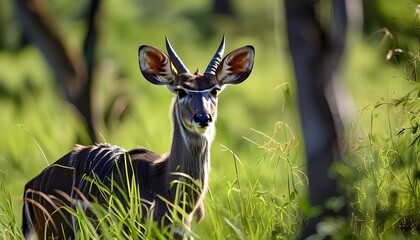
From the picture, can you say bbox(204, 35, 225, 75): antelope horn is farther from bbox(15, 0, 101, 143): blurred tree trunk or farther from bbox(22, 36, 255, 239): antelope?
bbox(15, 0, 101, 143): blurred tree trunk

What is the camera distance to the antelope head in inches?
262

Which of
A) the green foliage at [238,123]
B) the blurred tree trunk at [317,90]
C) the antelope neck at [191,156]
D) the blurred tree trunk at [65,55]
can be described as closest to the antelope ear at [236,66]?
the green foliage at [238,123]

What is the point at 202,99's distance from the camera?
6.66 meters

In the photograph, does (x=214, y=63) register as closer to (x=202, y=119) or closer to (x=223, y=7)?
(x=202, y=119)

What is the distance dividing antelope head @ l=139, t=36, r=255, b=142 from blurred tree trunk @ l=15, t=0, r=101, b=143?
4.34 m

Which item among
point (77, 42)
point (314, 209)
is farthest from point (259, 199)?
point (77, 42)

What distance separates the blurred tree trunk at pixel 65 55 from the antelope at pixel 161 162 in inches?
165

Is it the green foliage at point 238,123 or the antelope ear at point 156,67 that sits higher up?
the antelope ear at point 156,67

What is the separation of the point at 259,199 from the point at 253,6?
22315 mm

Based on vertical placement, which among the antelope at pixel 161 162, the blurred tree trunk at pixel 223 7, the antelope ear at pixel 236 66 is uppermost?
the antelope ear at pixel 236 66

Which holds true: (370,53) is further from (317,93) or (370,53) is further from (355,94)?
(317,93)

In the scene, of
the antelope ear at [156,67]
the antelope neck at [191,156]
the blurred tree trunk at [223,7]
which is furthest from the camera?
the blurred tree trunk at [223,7]

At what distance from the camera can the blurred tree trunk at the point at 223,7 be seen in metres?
27.9

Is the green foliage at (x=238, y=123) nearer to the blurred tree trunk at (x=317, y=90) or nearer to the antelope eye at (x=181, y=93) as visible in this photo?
the blurred tree trunk at (x=317, y=90)
